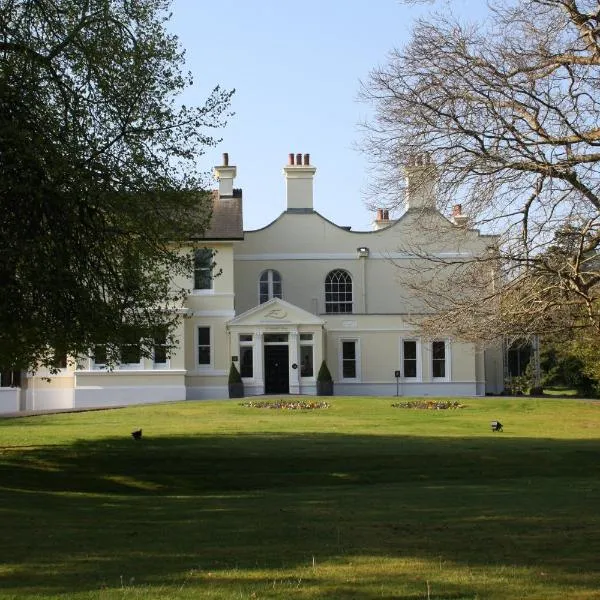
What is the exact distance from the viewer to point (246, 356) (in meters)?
45.9

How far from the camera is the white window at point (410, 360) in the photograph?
47719 mm

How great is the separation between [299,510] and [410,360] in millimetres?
34463

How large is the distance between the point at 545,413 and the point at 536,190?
64.0 feet

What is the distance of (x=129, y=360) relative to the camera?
69.4ft

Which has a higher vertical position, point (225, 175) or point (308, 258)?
point (225, 175)

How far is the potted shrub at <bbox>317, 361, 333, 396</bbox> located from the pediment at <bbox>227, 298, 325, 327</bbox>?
2.23 m

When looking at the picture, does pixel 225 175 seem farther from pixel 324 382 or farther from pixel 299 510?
pixel 299 510

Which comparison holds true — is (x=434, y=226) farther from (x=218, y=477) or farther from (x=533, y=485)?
(x=218, y=477)

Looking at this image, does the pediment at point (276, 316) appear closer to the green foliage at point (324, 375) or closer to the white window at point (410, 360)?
Result: the green foliage at point (324, 375)

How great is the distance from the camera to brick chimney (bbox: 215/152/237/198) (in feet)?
160

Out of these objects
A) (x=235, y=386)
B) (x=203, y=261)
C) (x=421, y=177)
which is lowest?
(x=235, y=386)

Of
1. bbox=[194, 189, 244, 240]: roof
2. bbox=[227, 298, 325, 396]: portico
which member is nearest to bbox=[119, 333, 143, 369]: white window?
bbox=[194, 189, 244, 240]: roof

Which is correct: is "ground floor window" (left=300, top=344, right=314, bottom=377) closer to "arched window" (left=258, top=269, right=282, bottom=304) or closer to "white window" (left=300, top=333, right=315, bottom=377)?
"white window" (left=300, top=333, right=315, bottom=377)

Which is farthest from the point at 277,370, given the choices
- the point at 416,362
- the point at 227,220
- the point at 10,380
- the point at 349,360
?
the point at 10,380
